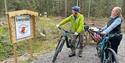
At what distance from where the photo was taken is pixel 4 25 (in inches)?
486

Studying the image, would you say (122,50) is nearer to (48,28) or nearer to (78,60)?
(78,60)

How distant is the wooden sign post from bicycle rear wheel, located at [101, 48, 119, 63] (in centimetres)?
220

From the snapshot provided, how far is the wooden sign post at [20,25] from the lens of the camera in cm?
659

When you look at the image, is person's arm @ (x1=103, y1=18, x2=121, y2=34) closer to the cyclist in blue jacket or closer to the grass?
the cyclist in blue jacket

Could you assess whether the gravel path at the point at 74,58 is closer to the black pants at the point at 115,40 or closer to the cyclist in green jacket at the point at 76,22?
the cyclist in green jacket at the point at 76,22

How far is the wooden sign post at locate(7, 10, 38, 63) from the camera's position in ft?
21.6

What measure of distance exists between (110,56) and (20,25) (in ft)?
7.87

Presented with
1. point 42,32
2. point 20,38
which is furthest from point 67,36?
point 42,32

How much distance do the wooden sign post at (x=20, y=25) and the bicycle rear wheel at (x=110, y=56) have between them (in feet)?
7.23

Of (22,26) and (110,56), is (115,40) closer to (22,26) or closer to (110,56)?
(110,56)

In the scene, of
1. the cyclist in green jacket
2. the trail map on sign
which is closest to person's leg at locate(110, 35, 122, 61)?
the cyclist in green jacket

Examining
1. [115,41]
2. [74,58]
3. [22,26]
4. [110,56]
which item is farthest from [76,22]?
[110,56]

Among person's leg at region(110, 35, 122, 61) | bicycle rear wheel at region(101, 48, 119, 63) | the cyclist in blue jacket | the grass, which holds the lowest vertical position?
the grass

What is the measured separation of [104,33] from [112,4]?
13154 mm
